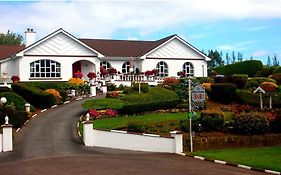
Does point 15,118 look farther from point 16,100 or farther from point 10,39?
point 10,39

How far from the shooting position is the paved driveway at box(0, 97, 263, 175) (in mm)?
14734

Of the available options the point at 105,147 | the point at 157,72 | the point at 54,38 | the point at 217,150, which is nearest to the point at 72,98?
the point at 54,38

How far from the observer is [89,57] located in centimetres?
4606

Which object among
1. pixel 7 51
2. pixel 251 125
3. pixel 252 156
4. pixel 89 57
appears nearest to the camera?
pixel 252 156

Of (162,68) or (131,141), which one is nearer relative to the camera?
(131,141)

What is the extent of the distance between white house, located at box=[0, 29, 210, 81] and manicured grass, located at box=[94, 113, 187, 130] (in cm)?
1975

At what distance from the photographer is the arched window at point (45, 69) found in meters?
43.7

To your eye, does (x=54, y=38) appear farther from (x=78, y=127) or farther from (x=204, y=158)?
(x=204, y=158)

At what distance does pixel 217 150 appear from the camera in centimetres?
1947

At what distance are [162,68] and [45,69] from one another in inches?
522

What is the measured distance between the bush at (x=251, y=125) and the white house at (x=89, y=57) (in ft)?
89.0

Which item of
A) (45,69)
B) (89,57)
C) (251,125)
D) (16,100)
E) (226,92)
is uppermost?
(89,57)

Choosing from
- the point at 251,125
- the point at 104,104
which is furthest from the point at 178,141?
the point at 104,104

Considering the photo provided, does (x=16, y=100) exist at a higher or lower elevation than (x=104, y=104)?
higher
